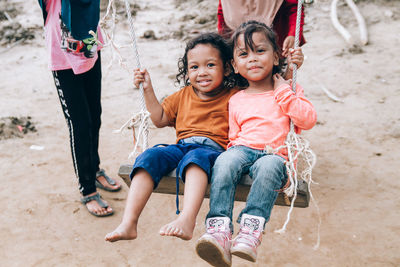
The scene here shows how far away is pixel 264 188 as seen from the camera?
166cm

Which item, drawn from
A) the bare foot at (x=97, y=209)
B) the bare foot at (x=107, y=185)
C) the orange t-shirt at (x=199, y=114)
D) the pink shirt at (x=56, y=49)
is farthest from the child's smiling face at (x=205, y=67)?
the bare foot at (x=107, y=185)

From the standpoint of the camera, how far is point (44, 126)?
4383mm

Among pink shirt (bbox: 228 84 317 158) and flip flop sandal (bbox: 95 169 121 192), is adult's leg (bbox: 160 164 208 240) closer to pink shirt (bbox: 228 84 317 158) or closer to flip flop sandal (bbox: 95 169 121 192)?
pink shirt (bbox: 228 84 317 158)

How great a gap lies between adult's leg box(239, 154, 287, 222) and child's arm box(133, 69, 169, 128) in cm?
73

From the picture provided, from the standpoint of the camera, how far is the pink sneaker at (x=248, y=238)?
5.12ft

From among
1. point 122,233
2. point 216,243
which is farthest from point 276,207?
point 122,233

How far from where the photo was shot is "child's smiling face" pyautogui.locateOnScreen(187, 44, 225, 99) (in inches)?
82.7

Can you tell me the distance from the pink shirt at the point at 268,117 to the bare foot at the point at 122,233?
66cm

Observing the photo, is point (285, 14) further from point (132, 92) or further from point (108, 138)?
point (132, 92)

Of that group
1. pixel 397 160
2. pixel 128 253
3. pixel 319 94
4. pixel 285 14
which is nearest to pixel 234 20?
pixel 285 14

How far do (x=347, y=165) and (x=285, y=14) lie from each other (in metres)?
1.57

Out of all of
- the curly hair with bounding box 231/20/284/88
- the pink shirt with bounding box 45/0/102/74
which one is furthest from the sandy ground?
the curly hair with bounding box 231/20/284/88

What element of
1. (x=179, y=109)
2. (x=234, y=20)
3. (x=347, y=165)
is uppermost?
(x=234, y=20)

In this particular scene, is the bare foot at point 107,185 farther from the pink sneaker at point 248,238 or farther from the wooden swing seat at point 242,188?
the pink sneaker at point 248,238
